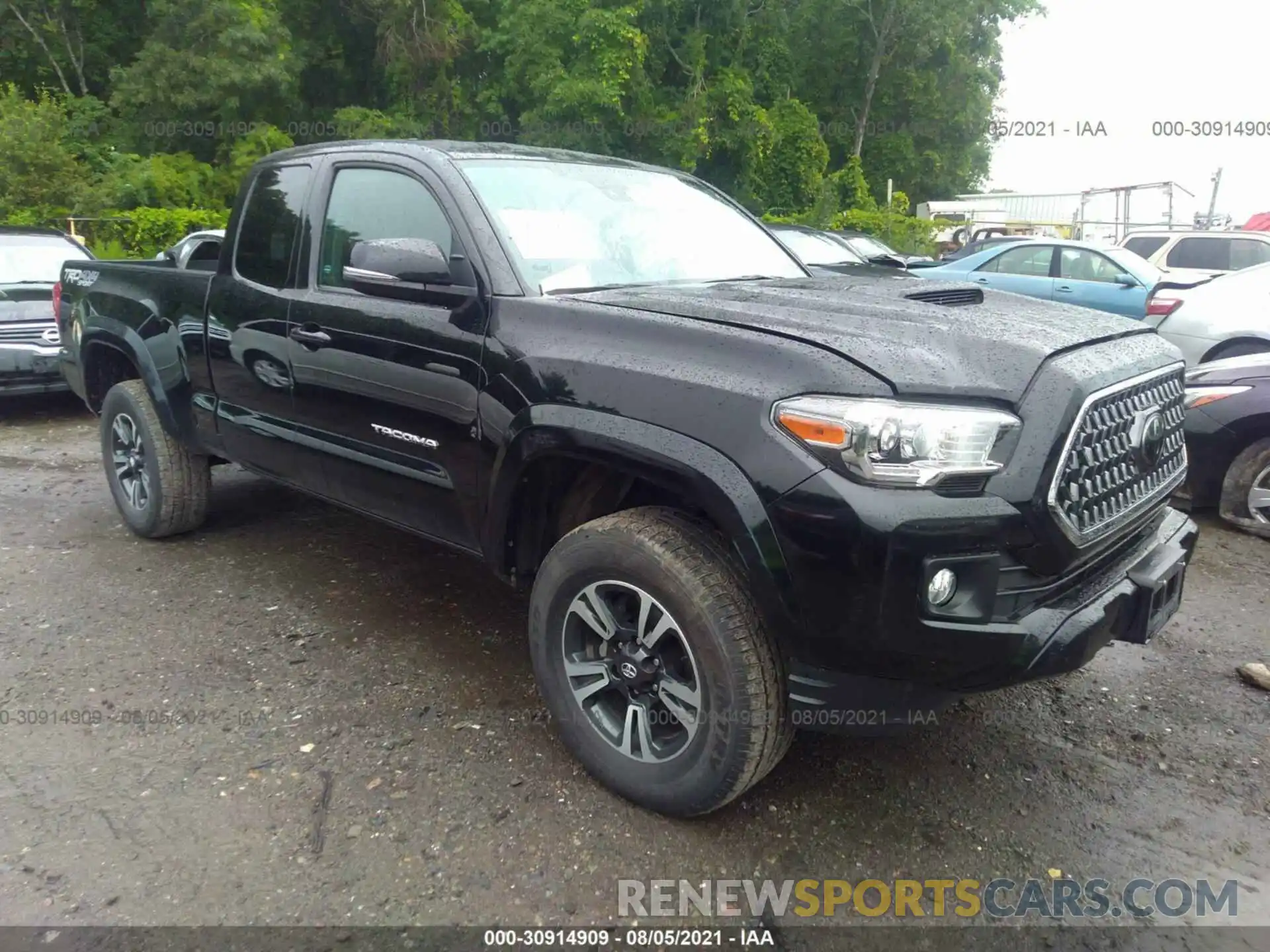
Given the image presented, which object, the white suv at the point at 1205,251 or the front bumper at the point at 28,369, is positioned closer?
the front bumper at the point at 28,369

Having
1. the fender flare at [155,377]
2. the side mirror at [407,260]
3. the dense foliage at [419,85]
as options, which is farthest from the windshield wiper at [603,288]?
the dense foliage at [419,85]

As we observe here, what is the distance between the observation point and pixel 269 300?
3.74m

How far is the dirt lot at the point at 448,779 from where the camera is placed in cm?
239

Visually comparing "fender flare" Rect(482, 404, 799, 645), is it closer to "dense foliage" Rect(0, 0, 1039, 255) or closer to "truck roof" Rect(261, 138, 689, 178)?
"truck roof" Rect(261, 138, 689, 178)

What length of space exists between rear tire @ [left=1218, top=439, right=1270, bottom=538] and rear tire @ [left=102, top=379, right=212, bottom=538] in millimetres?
5451

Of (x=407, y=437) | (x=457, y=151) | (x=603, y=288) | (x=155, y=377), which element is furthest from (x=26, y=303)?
(x=603, y=288)

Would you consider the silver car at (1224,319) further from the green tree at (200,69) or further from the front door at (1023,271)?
the green tree at (200,69)

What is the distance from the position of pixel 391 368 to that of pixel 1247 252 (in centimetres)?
1173

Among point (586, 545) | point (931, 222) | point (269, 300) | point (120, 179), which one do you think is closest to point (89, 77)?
point (120, 179)

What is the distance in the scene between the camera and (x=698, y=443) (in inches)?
91.4

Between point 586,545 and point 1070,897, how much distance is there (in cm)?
154

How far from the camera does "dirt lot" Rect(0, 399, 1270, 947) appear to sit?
239cm

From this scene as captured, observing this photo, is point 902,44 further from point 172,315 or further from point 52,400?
point 172,315

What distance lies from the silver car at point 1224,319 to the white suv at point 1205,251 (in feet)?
13.1
